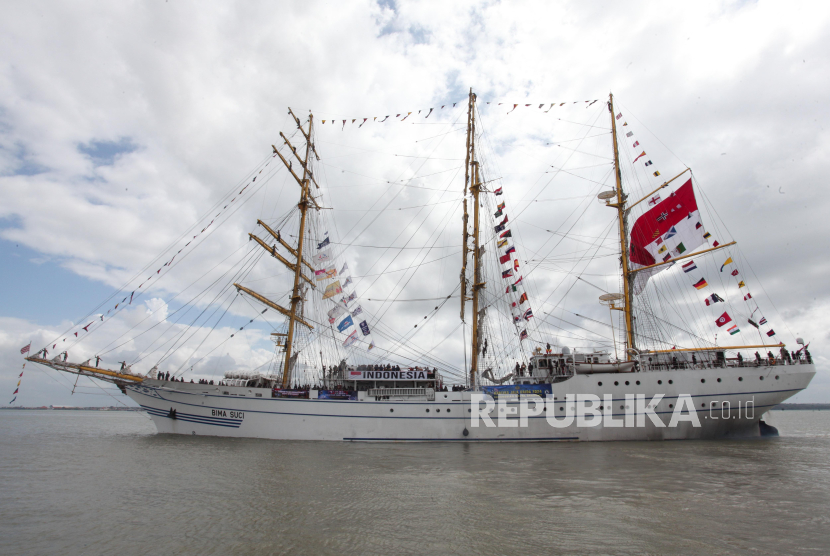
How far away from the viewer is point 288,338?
2945cm

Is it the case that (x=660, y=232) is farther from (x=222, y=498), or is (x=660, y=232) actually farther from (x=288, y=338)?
(x=222, y=498)

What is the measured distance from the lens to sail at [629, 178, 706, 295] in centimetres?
2931

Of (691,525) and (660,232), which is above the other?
(660,232)

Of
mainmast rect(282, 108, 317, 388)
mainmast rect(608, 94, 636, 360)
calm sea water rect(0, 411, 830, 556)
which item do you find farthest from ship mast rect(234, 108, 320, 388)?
mainmast rect(608, 94, 636, 360)

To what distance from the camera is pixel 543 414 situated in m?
25.8

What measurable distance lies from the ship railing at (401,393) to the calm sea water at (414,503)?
650 centimetres

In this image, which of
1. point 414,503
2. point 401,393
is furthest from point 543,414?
point 414,503

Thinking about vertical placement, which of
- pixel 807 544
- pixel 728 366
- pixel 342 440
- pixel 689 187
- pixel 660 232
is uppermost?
pixel 689 187

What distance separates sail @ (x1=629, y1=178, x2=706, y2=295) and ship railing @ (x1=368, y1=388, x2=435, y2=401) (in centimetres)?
1900

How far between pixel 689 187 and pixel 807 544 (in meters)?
27.1

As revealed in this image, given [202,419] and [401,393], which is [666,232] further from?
[202,419]

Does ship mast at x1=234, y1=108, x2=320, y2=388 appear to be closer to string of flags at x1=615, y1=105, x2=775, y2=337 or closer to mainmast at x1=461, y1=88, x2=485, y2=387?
mainmast at x1=461, y1=88, x2=485, y2=387

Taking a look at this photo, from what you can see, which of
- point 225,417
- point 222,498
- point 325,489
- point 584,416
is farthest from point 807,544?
point 225,417

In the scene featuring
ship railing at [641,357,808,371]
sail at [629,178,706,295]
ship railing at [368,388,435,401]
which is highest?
sail at [629,178,706,295]
